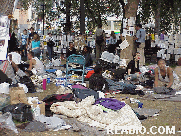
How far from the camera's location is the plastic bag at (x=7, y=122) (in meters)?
6.38

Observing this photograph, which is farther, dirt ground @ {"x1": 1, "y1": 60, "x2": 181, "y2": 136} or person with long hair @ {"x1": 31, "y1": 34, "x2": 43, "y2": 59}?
person with long hair @ {"x1": 31, "y1": 34, "x2": 43, "y2": 59}

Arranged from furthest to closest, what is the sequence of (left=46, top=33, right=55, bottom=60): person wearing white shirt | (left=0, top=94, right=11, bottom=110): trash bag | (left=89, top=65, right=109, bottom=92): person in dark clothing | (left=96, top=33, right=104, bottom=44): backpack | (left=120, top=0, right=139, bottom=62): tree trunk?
(left=96, top=33, right=104, bottom=44): backpack → (left=46, top=33, right=55, bottom=60): person wearing white shirt → (left=120, top=0, right=139, bottom=62): tree trunk → (left=89, top=65, right=109, bottom=92): person in dark clothing → (left=0, top=94, right=11, bottom=110): trash bag

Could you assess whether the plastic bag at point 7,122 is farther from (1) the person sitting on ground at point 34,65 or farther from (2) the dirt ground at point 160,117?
(1) the person sitting on ground at point 34,65

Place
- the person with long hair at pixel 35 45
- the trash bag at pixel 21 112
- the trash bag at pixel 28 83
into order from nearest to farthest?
the trash bag at pixel 21 112, the trash bag at pixel 28 83, the person with long hair at pixel 35 45

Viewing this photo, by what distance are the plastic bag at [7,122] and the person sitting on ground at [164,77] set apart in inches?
199

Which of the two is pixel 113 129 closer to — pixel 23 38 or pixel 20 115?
pixel 20 115

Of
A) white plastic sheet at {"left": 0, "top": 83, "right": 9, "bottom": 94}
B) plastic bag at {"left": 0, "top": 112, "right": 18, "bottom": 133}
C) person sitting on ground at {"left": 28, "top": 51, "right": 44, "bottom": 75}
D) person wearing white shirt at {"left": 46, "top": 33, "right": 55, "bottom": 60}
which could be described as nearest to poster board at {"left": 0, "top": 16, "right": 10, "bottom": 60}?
white plastic sheet at {"left": 0, "top": 83, "right": 9, "bottom": 94}

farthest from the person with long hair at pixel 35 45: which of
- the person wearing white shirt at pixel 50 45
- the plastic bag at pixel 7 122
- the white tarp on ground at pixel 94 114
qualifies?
the plastic bag at pixel 7 122

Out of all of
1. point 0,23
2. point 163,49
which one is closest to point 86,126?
point 0,23

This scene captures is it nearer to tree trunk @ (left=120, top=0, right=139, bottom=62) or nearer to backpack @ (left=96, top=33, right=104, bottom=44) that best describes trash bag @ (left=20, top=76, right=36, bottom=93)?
tree trunk @ (left=120, top=0, right=139, bottom=62)

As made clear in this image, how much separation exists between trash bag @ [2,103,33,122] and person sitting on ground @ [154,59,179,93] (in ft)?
15.3

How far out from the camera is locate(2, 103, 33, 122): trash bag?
6.85 metres

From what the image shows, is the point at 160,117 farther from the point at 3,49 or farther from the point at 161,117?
the point at 3,49

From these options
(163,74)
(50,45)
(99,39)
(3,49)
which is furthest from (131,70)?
(50,45)
